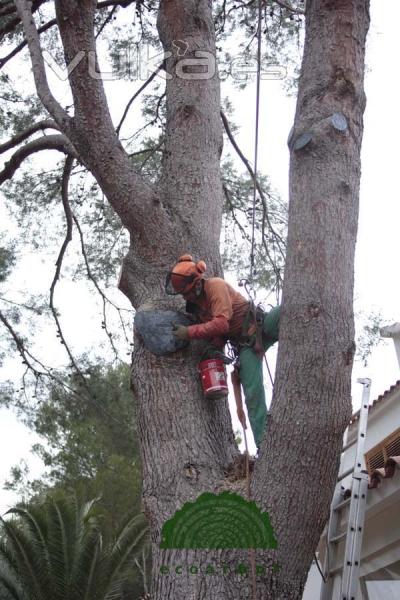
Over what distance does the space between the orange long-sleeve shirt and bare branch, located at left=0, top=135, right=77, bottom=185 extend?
174 centimetres

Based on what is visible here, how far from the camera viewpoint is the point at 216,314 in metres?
3.22

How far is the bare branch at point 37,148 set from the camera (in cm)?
470

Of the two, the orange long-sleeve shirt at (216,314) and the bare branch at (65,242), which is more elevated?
the bare branch at (65,242)

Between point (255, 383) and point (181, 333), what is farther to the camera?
point (255, 383)

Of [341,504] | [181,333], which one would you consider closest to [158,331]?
[181,333]

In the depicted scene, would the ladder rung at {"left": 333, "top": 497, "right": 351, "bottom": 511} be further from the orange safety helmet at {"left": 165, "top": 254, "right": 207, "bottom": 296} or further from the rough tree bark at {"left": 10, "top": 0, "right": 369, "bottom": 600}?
the orange safety helmet at {"left": 165, "top": 254, "right": 207, "bottom": 296}

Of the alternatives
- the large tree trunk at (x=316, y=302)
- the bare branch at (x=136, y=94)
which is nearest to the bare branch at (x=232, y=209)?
the bare branch at (x=136, y=94)

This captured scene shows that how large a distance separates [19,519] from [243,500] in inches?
250

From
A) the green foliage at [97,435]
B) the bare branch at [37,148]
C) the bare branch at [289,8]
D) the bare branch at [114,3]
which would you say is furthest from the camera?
the green foliage at [97,435]

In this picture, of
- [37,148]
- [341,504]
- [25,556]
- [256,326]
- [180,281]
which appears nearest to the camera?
[180,281]

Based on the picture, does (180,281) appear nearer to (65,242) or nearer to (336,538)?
(336,538)

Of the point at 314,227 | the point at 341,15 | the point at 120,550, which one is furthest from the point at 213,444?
the point at 120,550

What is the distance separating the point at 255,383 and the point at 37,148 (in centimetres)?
258

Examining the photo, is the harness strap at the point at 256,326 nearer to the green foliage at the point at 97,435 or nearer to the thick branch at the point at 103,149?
the thick branch at the point at 103,149
